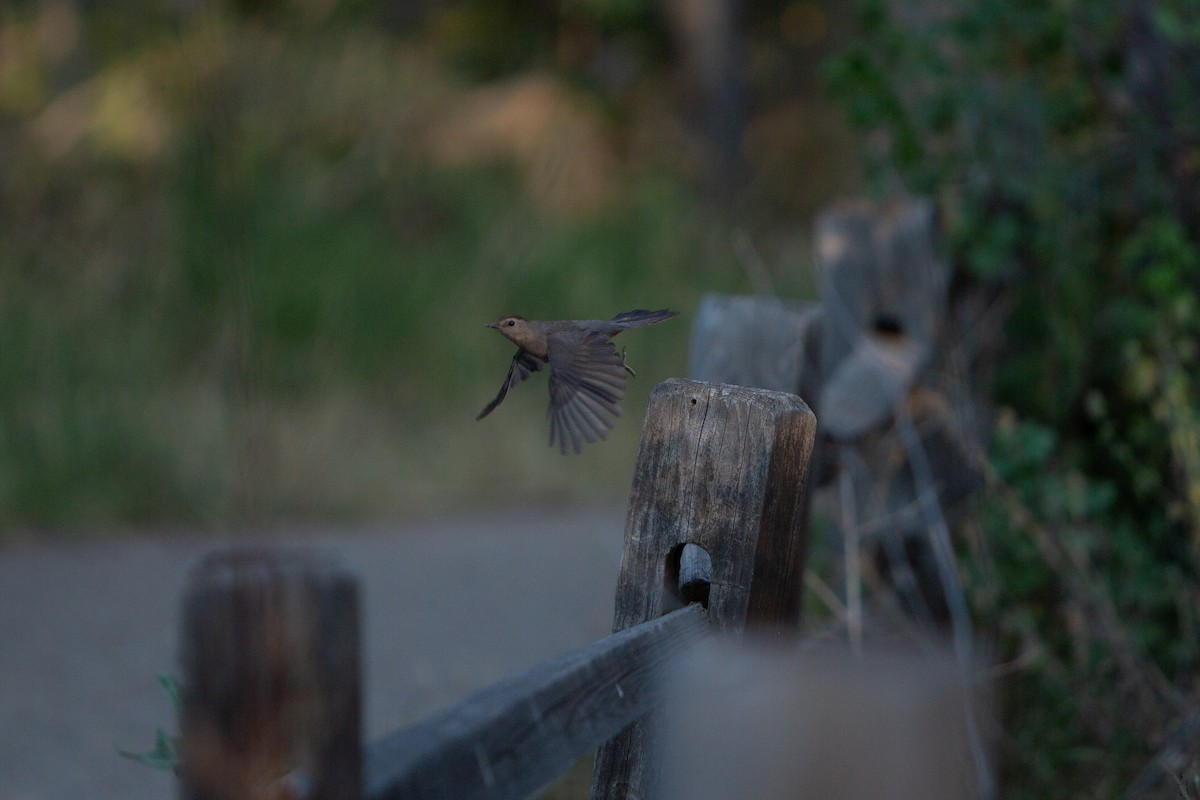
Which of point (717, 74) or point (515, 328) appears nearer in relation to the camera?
point (515, 328)

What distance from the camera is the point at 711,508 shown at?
1608 millimetres

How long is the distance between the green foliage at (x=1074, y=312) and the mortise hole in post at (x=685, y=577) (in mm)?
1469

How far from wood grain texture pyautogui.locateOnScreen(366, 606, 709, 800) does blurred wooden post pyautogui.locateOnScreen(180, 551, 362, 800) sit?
0.22 ft

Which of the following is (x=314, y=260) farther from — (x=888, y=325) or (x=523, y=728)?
(x=523, y=728)

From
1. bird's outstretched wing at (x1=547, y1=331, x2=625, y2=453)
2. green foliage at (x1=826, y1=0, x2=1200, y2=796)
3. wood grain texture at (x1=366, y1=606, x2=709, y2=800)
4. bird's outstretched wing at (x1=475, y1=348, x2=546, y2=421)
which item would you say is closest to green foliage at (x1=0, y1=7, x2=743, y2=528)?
green foliage at (x1=826, y1=0, x2=1200, y2=796)

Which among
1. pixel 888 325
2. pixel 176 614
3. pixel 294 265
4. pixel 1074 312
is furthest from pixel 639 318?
pixel 294 265

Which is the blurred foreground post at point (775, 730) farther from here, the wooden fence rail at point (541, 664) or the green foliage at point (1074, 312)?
the green foliage at point (1074, 312)

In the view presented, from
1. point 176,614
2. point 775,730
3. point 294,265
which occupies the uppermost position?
point 294,265

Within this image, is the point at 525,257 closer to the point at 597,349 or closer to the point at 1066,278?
the point at 1066,278

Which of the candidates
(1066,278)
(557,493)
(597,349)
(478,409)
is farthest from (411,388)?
(597,349)

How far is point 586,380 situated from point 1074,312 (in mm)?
2283

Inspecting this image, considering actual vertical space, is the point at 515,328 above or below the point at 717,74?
below

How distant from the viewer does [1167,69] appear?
10.7ft

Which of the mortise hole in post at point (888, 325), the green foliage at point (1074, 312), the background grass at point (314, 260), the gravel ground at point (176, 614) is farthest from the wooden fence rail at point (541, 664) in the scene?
the background grass at point (314, 260)
